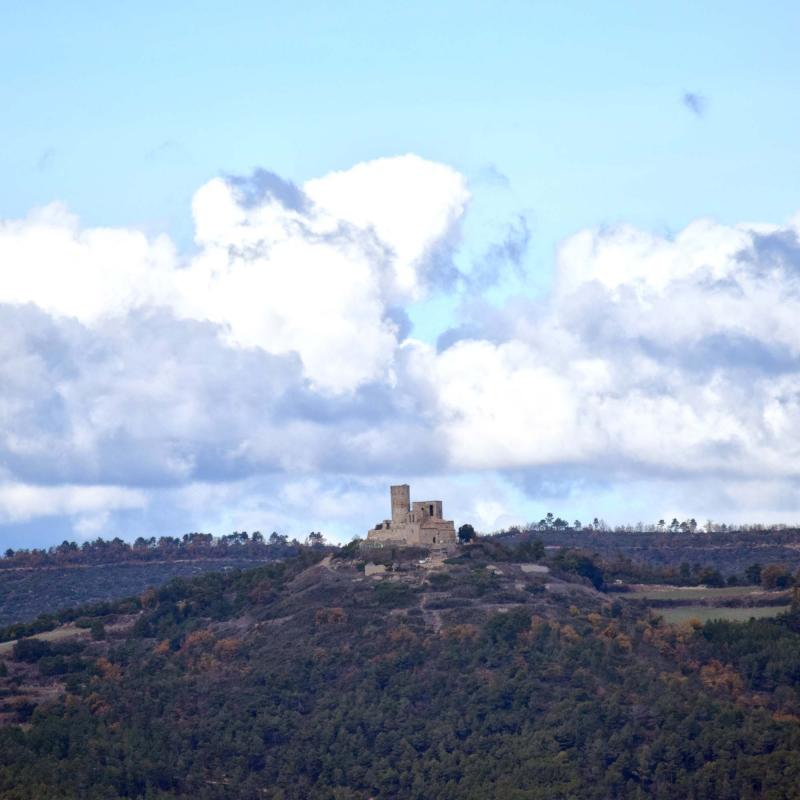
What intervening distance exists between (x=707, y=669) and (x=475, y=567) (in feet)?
73.8

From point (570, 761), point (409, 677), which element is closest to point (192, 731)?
point (409, 677)

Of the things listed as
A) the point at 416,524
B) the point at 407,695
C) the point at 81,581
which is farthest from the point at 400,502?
the point at 81,581

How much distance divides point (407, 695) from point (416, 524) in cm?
1958

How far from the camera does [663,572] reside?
483 feet

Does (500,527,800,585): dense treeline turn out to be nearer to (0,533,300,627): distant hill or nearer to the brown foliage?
(0,533,300,627): distant hill

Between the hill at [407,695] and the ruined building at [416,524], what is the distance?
1.74m

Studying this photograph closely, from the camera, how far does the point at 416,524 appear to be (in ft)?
437

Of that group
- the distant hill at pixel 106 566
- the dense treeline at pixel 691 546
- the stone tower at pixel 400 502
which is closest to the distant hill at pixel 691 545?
the dense treeline at pixel 691 546

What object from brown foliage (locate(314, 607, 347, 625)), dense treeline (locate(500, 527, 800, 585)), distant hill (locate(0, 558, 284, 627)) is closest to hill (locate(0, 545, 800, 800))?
brown foliage (locate(314, 607, 347, 625))

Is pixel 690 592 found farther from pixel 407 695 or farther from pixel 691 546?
pixel 691 546

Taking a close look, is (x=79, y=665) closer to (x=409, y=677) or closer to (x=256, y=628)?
(x=256, y=628)

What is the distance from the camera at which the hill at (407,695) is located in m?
101

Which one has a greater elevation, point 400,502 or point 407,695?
point 400,502

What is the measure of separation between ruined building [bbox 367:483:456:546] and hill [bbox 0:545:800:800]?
1.74 metres
